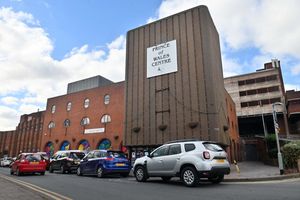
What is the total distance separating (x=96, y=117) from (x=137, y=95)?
18.4 m

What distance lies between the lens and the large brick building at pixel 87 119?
3544 centimetres

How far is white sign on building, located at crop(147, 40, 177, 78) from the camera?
64.5ft

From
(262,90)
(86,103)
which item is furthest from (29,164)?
(262,90)

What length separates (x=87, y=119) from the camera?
38594mm

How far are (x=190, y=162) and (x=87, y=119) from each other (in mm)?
31431

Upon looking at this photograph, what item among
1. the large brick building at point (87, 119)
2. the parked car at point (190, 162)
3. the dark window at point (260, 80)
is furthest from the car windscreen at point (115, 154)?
the dark window at point (260, 80)

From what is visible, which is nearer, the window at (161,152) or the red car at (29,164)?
the window at (161,152)

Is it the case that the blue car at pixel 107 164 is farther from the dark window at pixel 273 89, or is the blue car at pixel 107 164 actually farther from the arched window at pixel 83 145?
the dark window at pixel 273 89

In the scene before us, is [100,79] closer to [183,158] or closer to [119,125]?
[119,125]

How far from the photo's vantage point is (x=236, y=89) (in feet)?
191

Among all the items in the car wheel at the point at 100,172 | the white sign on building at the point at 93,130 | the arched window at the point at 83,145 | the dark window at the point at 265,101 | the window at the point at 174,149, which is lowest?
the car wheel at the point at 100,172

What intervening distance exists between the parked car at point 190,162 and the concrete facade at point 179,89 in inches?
258

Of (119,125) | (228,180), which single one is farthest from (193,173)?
(119,125)

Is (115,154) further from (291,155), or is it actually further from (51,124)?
(51,124)
